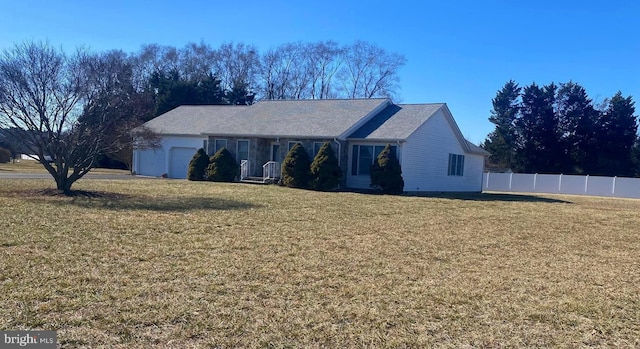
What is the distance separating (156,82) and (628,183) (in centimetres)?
3845

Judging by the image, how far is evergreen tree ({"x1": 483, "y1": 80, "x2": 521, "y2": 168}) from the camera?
4459 cm

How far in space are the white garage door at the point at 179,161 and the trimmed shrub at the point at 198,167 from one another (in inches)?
125

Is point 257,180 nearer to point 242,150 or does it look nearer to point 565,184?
point 242,150

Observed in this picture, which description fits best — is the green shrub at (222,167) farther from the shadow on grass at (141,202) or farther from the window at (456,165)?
the window at (456,165)

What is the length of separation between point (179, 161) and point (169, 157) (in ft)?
Result: 2.51

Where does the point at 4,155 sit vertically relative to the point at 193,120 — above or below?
below

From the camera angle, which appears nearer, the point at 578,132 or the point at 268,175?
the point at 268,175

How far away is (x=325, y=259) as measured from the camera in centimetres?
688

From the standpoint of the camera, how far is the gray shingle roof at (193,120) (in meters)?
28.2

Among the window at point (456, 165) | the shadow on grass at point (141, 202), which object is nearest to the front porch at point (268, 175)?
Answer: the shadow on grass at point (141, 202)

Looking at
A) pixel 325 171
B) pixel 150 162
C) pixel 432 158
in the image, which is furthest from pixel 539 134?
pixel 150 162

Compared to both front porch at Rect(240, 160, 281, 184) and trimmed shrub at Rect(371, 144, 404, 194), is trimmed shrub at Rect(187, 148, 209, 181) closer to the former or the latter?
front porch at Rect(240, 160, 281, 184)

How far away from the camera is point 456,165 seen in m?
26.9

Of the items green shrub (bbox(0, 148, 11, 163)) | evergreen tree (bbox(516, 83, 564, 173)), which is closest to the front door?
evergreen tree (bbox(516, 83, 564, 173))
